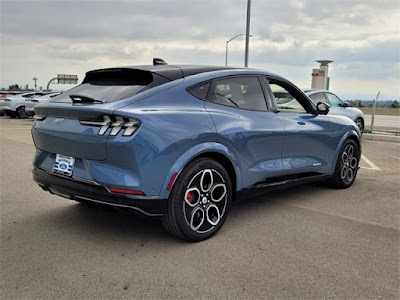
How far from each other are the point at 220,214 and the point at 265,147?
92 cm

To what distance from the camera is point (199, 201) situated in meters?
3.62

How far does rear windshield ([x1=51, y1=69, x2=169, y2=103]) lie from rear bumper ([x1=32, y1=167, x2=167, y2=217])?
0.75 meters

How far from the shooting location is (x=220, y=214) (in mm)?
3814

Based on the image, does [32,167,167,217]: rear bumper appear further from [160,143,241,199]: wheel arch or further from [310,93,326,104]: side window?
[310,93,326,104]: side window

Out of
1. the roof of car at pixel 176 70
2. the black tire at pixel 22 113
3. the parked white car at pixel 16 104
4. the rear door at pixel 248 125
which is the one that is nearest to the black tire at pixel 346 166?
the rear door at pixel 248 125

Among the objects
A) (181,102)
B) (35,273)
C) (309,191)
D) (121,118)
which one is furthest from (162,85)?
(309,191)

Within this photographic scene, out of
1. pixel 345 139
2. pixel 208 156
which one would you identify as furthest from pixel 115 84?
pixel 345 139

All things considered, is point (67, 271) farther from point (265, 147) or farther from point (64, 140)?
point (265, 147)

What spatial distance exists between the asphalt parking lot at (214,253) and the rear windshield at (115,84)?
1.11m

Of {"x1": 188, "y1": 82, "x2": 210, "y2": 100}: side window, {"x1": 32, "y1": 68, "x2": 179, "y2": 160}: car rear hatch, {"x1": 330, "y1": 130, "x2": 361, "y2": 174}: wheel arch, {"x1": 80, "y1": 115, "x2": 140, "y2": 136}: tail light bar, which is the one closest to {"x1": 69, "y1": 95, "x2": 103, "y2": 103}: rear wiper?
{"x1": 32, "y1": 68, "x2": 179, "y2": 160}: car rear hatch

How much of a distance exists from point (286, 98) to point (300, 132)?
50cm

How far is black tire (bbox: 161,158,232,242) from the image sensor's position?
11.3 ft

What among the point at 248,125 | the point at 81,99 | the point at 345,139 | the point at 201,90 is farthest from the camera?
the point at 345,139

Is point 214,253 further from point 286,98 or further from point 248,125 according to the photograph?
point 286,98
